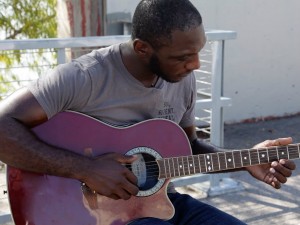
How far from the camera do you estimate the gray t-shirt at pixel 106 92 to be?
245cm

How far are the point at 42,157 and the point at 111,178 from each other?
0.28 meters

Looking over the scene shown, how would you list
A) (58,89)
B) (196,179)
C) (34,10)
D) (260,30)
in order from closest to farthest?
(58,89)
(196,179)
(34,10)
(260,30)

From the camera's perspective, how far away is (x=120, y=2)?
19.5 ft

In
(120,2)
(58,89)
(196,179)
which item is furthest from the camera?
(120,2)

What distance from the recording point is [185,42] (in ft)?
8.19

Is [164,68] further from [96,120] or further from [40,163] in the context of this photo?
[40,163]

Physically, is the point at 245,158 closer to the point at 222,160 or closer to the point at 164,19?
the point at 222,160

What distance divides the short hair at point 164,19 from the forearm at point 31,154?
0.58 m

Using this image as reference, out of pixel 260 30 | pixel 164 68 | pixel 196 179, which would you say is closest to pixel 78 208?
pixel 164 68

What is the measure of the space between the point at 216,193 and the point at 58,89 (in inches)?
96.5

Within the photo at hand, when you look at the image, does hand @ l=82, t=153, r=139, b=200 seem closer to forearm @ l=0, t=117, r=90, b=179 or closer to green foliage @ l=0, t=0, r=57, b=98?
forearm @ l=0, t=117, r=90, b=179

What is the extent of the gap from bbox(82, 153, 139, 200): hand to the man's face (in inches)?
15.8

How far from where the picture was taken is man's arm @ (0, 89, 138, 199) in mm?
2398

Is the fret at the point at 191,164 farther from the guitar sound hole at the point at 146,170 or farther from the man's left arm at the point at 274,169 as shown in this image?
the man's left arm at the point at 274,169
